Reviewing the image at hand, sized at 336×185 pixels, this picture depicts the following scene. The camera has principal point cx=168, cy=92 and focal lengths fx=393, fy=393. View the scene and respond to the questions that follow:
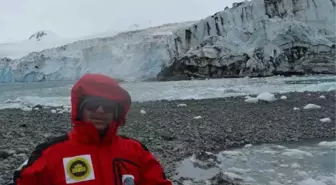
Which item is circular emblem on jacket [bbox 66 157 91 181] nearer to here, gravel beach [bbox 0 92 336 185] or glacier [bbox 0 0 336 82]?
gravel beach [bbox 0 92 336 185]

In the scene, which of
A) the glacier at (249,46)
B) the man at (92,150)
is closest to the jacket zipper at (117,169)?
the man at (92,150)

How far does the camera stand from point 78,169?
5.63 ft

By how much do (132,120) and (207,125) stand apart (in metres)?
2.09

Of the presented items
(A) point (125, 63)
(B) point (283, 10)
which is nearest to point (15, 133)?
(B) point (283, 10)

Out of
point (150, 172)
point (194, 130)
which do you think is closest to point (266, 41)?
point (194, 130)

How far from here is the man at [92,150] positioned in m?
1.72

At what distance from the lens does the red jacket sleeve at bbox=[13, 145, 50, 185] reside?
169 centimetres

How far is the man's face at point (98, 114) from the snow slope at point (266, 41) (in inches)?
1305

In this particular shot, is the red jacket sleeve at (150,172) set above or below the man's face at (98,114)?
below

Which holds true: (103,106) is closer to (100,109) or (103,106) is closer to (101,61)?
(100,109)

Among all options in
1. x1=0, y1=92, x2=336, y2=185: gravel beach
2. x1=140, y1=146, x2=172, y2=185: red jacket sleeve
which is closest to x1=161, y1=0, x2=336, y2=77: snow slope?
x1=0, y1=92, x2=336, y2=185: gravel beach

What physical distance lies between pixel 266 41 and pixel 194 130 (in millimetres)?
27898

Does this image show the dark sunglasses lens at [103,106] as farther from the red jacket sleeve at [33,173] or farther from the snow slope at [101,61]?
the snow slope at [101,61]

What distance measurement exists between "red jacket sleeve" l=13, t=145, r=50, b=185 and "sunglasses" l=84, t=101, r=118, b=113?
30 centimetres
